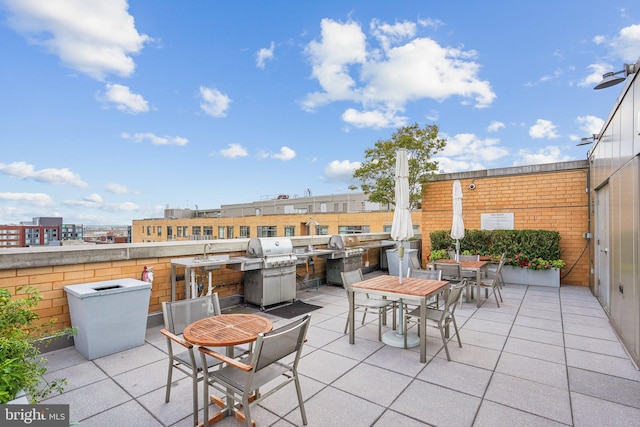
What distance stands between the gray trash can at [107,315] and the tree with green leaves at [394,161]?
7.47 meters

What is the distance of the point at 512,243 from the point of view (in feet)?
23.9

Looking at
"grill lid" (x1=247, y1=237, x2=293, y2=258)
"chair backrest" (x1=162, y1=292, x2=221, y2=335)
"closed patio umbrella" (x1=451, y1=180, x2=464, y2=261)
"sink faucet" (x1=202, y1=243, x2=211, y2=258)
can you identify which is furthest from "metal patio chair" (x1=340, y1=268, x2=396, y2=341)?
"closed patio umbrella" (x1=451, y1=180, x2=464, y2=261)

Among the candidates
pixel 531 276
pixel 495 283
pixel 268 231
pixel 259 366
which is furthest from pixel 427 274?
pixel 268 231

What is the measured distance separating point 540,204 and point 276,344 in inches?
322

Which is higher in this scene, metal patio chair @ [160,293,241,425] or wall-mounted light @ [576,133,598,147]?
wall-mounted light @ [576,133,598,147]

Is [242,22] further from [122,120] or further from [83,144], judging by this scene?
[122,120]

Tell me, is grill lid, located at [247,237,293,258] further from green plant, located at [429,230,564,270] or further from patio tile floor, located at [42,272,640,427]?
green plant, located at [429,230,564,270]

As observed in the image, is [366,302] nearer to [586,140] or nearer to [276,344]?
[276,344]

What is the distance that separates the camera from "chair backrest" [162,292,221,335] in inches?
94.4

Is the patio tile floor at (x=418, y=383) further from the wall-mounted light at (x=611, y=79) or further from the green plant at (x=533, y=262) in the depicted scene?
the wall-mounted light at (x=611, y=79)

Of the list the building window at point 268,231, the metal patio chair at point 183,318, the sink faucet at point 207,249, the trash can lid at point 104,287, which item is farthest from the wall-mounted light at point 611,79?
the building window at point 268,231

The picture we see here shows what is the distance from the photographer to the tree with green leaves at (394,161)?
9.30 meters

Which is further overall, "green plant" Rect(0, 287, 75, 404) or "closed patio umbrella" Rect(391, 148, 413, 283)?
"closed patio umbrella" Rect(391, 148, 413, 283)

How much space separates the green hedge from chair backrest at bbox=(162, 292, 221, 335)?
22.8ft
